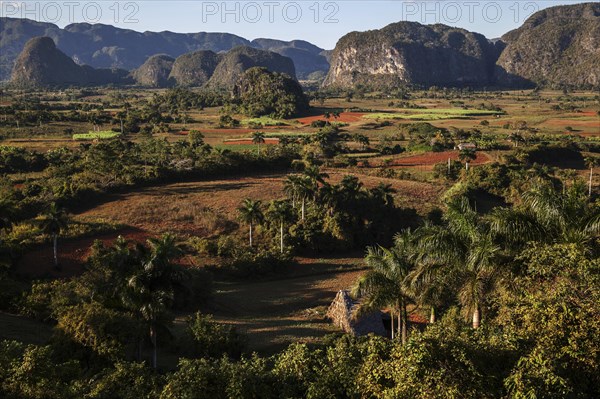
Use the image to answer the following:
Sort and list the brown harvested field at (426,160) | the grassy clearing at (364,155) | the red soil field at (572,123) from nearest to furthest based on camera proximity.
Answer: the brown harvested field at (426,160) < the grassy clearing at (364,155) < the red soil field at (572,123)

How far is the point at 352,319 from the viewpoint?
25.1 meters

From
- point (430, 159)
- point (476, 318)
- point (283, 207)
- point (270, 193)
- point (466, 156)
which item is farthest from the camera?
point (430, 159)

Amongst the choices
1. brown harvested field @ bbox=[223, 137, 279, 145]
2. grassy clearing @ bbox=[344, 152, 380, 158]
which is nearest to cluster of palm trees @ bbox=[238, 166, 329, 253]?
grassy clearing @ bbox=[344, 152, 380, 158]

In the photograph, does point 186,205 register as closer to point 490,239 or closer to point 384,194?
point 384,194

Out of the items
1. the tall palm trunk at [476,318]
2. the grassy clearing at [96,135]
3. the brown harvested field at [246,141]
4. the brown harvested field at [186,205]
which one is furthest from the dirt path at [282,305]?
the grassy clearing at [96,135]

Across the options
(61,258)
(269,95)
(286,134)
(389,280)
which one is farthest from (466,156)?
(269,95)

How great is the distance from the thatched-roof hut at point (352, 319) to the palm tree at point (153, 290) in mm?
9194

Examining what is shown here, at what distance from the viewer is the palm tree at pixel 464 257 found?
48.0 feet

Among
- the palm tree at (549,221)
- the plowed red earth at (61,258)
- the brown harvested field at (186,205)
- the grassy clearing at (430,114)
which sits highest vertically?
the grassy clearing at (430,114)

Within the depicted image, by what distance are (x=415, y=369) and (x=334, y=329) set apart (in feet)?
54.7

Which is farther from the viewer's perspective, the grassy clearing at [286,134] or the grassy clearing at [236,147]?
the grassy clearing at [286,134]

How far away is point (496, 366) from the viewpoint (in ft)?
36.0

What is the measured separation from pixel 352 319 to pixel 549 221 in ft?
40.3

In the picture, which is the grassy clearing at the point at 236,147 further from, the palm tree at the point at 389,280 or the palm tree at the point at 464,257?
the palm tree at the point at 464,257
